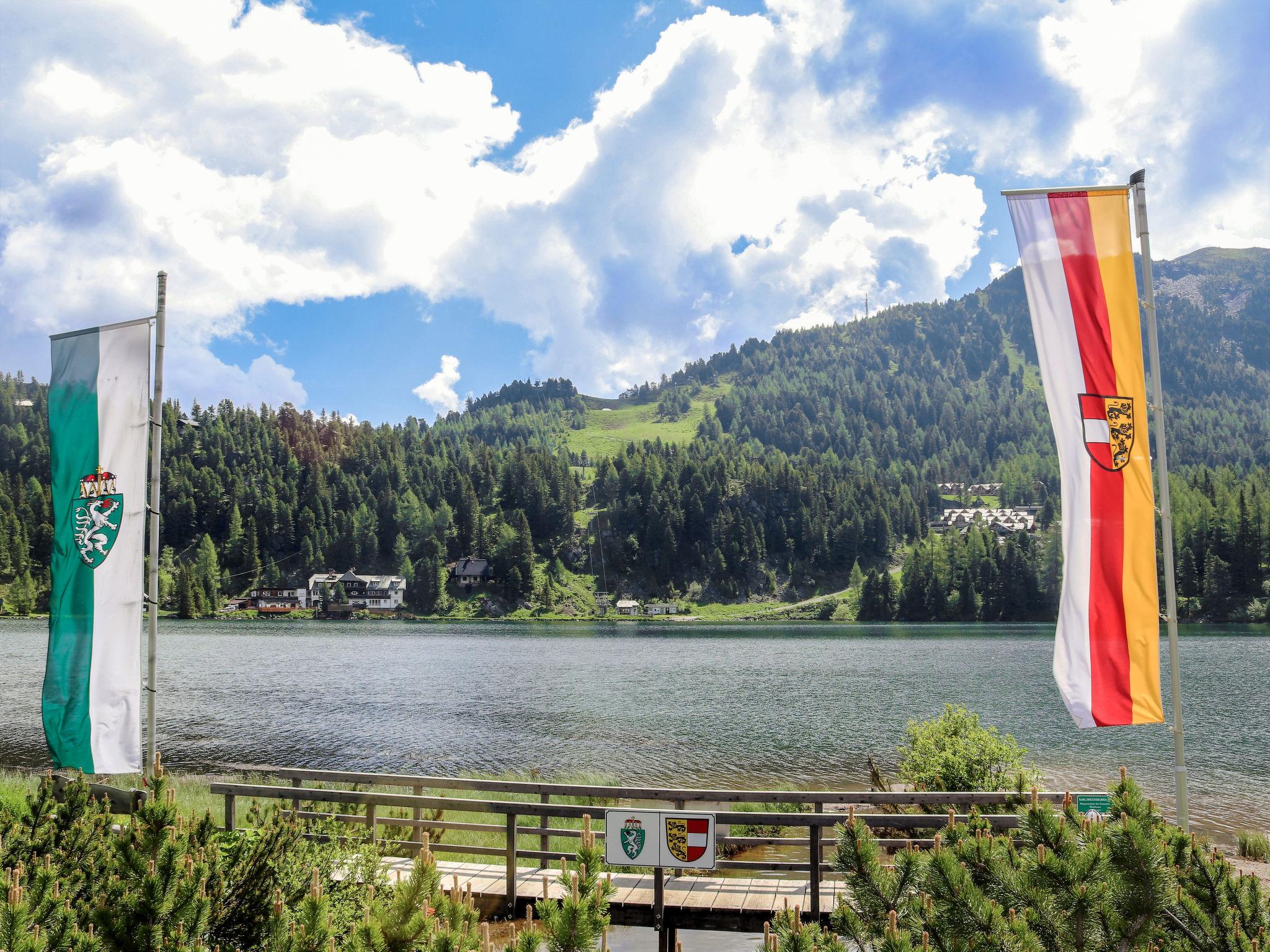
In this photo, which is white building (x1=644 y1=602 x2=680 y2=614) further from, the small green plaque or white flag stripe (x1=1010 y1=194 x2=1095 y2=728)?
white flag stripe (x1=1010 y1=194 x2=1095 y2=728)

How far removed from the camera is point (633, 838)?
23.5ft

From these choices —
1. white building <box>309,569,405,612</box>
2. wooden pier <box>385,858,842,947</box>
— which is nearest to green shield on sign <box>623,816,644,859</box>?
wooden pier <box>385,858,842,947</box>

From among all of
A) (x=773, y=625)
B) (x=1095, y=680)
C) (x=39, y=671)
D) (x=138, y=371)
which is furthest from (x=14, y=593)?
(x=1095, y=680)

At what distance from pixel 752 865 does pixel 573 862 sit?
2402mm

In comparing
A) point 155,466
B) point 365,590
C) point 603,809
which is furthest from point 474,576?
point 603,809

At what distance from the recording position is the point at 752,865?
11.3m

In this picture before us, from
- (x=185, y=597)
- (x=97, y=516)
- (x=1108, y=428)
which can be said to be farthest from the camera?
(x=185, y=597)

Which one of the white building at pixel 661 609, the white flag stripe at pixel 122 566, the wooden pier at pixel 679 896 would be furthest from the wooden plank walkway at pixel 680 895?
the white building at pixel 661 609

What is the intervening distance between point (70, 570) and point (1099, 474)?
13521 millimetres

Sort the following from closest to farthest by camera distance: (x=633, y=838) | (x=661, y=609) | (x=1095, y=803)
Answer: (x=633, y=838), (x=1095, y=803), (x=661, y=609)

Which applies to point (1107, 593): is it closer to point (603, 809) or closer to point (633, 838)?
point (633, 838)

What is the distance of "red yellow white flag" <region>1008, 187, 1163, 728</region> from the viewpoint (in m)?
9.62

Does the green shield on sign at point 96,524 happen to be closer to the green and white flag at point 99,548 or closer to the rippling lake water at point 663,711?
the green and white flag at point 99,548

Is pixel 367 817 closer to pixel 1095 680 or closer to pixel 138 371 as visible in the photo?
pixel 138 371
